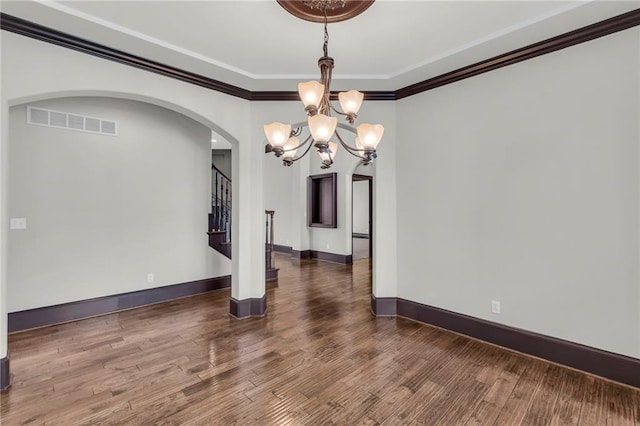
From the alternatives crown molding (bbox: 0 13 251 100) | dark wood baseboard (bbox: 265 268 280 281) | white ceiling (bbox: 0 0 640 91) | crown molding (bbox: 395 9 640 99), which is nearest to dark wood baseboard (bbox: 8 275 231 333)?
dark wood baseboard (bbox: 265 268 280 281)

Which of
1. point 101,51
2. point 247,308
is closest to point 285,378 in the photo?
point 247,308

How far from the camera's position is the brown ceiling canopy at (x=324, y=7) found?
2.31m

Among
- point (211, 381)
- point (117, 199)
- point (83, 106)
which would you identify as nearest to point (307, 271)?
point (117, 199)

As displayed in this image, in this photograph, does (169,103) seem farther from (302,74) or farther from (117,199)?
(117,199)

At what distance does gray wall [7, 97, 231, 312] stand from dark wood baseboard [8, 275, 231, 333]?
0.08 m

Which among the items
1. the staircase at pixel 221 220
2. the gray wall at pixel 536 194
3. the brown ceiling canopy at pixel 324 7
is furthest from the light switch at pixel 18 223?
the gray wall at pixel 536 194

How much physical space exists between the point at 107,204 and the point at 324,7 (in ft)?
12.5

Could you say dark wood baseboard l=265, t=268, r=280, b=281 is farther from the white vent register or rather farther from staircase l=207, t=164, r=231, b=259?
the white vent register

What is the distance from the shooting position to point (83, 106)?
157 inches

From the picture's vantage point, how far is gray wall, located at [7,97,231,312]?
11.9ft

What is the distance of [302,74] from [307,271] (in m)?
4.51

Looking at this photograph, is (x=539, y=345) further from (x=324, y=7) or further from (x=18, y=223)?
(x=18, y=223)

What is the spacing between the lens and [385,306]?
4070 mm

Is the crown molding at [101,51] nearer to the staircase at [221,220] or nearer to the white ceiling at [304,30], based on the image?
the white ceiling at [304,30]
